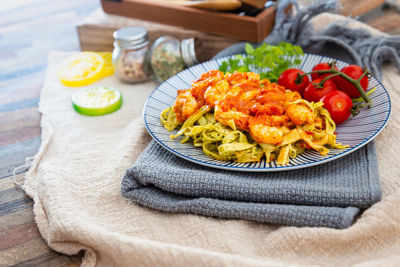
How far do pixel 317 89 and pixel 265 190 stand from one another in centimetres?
56

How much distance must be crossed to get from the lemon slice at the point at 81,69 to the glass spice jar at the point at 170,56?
1.17ft

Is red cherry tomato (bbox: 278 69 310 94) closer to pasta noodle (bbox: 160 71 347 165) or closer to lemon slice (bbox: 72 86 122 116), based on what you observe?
pasta noodle (bbox: 160 71 347 165)

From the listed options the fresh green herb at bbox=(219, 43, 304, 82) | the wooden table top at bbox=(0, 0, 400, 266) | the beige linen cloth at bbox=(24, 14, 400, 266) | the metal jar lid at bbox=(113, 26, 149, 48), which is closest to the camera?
the beige linen cloth at bbox=(24, 14, 400, 266)

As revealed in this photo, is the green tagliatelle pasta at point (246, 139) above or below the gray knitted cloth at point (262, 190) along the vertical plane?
above

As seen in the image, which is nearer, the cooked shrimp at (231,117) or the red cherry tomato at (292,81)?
the cooked shrimp at (231,117)

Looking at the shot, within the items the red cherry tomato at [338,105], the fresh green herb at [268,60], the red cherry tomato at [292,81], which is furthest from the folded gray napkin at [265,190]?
the fresh green herb at [268,60]

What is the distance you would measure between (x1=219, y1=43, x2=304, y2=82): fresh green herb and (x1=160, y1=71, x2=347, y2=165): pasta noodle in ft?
0.68

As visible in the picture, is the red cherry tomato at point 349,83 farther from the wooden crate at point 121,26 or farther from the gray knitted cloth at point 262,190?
the wooden crate at point 121,26

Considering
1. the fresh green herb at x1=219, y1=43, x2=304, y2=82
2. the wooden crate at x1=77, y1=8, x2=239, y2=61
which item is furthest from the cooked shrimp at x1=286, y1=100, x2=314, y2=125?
the wooden crate at x1=77, y1=8, x2=239, y2=61

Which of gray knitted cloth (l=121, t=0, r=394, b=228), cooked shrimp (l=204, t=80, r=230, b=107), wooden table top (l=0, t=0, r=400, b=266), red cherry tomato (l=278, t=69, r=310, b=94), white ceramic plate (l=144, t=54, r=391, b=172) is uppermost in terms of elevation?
cooked shrimp (l=204, t=80, r=230, b=107)

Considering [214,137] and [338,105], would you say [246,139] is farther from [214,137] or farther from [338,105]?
[338,105]

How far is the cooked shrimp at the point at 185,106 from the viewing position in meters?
1.54

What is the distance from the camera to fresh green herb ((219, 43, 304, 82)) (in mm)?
1802

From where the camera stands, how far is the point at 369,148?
1423 millimetres
